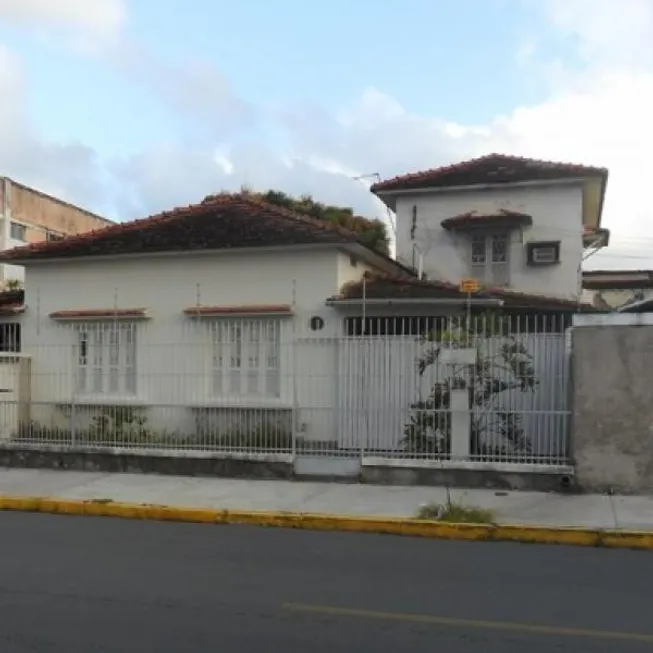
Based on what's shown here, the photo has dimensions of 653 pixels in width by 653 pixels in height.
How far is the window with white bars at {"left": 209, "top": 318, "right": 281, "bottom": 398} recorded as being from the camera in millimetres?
13953

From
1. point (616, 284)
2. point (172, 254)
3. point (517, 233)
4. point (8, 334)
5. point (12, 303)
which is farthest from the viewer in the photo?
point (616, 284)

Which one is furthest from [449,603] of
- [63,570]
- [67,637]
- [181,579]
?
[63,570]

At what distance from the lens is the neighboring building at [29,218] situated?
3603 centimetres

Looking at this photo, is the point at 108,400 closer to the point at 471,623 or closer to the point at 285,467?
the point at 285,467

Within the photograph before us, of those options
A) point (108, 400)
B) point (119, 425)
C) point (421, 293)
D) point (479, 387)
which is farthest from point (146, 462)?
point (421, 293)

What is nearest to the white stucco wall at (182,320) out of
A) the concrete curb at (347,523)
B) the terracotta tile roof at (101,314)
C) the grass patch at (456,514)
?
the terracotta tile roof at (101,314)

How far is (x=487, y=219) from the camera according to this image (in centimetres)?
1870

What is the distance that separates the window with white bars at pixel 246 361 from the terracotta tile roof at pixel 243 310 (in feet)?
0.96

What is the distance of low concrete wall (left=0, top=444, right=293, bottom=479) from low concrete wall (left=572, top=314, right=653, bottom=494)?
4159mm

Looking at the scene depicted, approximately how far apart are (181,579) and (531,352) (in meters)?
6.38

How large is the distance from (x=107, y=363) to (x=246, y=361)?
8.77 ft

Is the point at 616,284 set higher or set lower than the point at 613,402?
higher

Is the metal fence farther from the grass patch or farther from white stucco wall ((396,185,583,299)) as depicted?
white stucco wall ((396,185,583,299))

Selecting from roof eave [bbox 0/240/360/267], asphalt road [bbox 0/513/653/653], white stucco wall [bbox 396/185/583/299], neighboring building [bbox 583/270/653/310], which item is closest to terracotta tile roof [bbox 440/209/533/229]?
white stucco wall [bbox 396/185/583/299]
